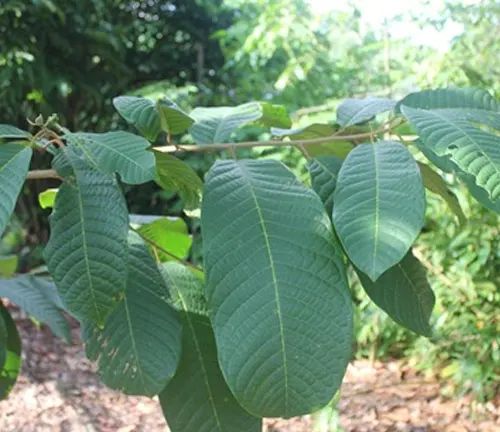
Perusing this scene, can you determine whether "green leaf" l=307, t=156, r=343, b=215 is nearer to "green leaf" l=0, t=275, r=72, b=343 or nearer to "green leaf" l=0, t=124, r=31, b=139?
"green leaf" l=0, t=124, r=31, b=139

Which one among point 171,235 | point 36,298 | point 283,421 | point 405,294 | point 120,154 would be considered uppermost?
point 120,154

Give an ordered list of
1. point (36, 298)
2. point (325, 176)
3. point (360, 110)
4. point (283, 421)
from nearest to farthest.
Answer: point (325, 176) < point (360, 110) < point (36, 298) < point (283, 421)

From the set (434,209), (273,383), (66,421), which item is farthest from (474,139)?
(66,421)

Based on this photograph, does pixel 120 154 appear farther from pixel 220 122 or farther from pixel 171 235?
pixel 171 235

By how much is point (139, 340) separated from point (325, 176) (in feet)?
0.67

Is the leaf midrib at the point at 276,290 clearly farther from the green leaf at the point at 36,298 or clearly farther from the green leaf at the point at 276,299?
the green leaf at the point at 36,298

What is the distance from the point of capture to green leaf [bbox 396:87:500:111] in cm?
59

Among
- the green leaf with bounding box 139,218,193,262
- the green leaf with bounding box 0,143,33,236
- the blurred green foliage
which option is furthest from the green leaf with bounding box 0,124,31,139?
the blurred green foliage

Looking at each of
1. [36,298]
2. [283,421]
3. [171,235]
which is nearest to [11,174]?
[171,235]

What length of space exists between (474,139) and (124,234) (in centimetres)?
27

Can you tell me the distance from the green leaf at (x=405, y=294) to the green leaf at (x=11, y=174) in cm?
26

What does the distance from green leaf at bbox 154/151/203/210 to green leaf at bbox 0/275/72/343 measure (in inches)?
17.9

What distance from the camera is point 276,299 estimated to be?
17.5 inches

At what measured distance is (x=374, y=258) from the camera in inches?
17.4
